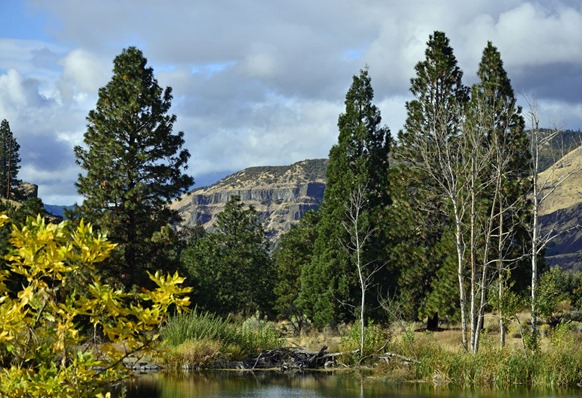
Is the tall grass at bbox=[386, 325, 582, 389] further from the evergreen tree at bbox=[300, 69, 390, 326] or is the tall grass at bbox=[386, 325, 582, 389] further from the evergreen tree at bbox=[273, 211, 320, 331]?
the evergreen tree at bbox=[273, 211, 320, 331]

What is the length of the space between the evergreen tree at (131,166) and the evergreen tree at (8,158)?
54.5 m

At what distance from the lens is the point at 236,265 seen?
52.0 m

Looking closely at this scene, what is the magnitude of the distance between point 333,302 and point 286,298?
14369 millimetres

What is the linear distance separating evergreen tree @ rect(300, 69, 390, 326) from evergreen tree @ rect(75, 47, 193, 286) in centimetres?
793

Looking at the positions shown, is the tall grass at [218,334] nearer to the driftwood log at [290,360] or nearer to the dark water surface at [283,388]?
the driftwood log at [290,360]

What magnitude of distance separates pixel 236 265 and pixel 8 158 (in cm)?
4809

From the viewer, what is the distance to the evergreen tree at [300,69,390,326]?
38094 millimetres

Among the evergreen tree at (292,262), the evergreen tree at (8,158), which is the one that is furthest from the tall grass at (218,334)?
the evergreen tree at (8,158)

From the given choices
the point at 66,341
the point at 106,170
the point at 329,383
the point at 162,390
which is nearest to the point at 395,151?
the point at 106,170

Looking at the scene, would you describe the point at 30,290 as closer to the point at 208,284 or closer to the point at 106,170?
the point at 106,170

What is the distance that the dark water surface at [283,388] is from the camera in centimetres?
2078

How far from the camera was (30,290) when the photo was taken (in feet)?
18.4

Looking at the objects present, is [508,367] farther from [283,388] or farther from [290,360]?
[290,360]

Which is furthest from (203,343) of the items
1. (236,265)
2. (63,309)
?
(236,265)
